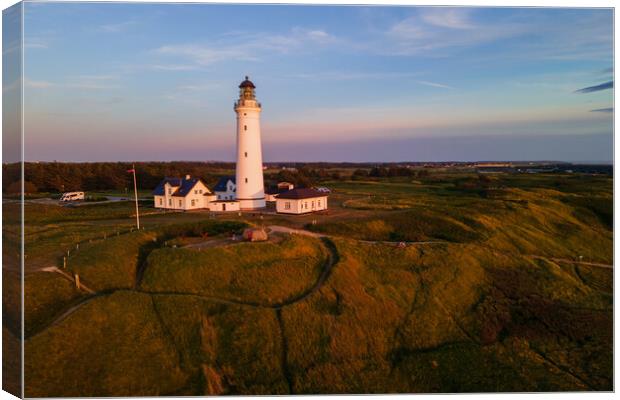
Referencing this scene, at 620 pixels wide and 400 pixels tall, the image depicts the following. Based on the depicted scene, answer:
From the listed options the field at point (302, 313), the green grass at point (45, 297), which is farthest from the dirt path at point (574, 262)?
the green grass at point (45, 297)

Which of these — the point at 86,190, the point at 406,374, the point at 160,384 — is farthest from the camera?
the point at 86,190

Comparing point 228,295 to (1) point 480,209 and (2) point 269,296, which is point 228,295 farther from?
(1) point 480,209

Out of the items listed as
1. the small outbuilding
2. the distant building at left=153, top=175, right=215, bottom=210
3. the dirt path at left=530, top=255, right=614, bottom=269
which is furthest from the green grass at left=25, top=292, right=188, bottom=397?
the dirt path at left=530, top=255, right=614, bottom=269

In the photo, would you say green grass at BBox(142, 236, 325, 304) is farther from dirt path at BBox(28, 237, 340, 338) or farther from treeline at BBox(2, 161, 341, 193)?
treeline at BBox(2, 161, 341, 193)

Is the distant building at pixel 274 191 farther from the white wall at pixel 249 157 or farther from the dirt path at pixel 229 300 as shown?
the dirt path at pixel 229 300

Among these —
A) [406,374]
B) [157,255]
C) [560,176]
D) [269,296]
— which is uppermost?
[560,176]

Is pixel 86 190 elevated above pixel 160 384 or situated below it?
above

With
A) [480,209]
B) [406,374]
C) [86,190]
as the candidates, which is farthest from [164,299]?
[86,190]
